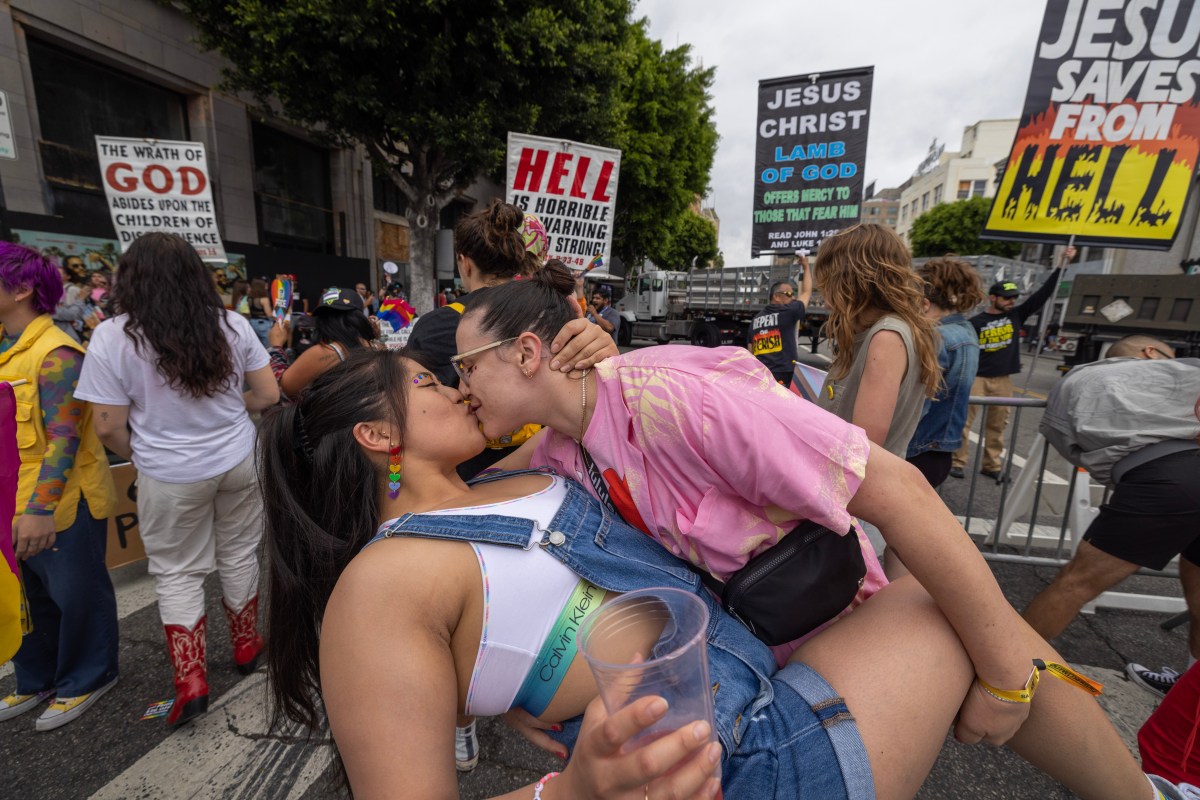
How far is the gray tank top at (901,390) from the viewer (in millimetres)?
2422

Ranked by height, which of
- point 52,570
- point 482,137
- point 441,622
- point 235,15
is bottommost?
point 52,570

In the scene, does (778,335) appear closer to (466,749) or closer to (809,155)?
(809,155)

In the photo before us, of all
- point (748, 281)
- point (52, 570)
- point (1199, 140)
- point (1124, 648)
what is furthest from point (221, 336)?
point (748, 281)

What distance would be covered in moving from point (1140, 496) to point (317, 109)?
45.0 feet

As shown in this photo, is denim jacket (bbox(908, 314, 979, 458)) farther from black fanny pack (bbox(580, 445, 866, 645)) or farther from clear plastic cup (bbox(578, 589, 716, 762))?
clear plastic cup (bbox(578, 589, 716, 762))

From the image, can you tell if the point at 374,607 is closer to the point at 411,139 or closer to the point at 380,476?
the point at 380,476

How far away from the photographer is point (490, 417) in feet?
4.86

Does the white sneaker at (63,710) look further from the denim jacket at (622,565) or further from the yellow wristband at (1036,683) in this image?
the yellow wristband at (1036,683)

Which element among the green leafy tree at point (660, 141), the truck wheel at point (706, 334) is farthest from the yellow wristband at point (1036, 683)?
the green leafy tree at point (660, 141)

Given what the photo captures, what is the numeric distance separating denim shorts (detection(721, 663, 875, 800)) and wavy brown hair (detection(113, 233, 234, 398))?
8.50 ft

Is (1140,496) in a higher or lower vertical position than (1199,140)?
lower

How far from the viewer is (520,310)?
1.45 m

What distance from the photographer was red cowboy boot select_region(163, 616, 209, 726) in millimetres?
2434

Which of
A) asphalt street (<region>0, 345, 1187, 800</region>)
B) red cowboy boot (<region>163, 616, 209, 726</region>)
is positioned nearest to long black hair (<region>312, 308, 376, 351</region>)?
red cowboy boot (<region>163, 616, 209, 726</region>)
